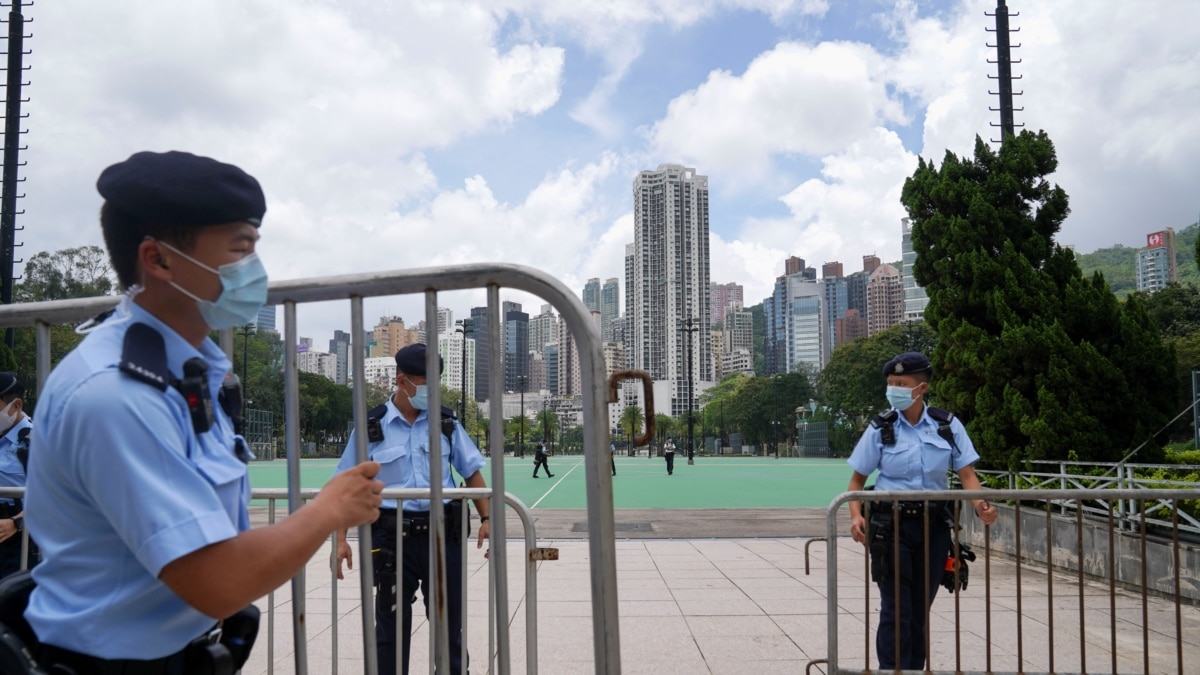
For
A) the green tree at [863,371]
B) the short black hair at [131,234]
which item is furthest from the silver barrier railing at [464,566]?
the green tree at [863,371]

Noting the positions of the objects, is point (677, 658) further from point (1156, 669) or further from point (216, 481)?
point (216, 481)

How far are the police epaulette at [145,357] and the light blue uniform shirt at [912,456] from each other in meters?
4.15

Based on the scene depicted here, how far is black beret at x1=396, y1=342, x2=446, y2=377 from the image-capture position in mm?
4570

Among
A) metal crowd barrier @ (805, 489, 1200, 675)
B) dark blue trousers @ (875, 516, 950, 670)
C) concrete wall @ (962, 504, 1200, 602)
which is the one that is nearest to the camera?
metal crowd barrier @ (805, 489, 1200, 675)

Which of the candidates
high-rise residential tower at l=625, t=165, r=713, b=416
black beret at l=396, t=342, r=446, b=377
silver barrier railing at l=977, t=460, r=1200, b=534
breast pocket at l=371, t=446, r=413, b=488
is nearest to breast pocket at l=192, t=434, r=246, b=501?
black beret at l=396, t=342, r=446, b=377

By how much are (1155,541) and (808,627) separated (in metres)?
3.34

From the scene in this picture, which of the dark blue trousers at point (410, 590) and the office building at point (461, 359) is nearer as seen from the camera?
the dark blue trousers at point (410, 590)

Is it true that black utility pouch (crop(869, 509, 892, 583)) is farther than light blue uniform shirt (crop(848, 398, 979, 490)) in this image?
No

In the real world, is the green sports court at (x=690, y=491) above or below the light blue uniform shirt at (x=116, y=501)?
below

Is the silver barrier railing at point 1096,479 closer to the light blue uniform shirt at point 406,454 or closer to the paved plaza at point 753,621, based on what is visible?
the paved plaza at point 753,621

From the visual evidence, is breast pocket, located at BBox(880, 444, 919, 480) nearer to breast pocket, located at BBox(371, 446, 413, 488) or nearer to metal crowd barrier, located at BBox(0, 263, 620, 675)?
breast pocket, located at BBox(371, 446, 413, 488)

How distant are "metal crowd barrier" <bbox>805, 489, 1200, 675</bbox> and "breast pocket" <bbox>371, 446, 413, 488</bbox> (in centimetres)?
215

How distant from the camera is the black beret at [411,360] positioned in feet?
15.0

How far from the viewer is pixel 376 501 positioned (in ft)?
5.62
